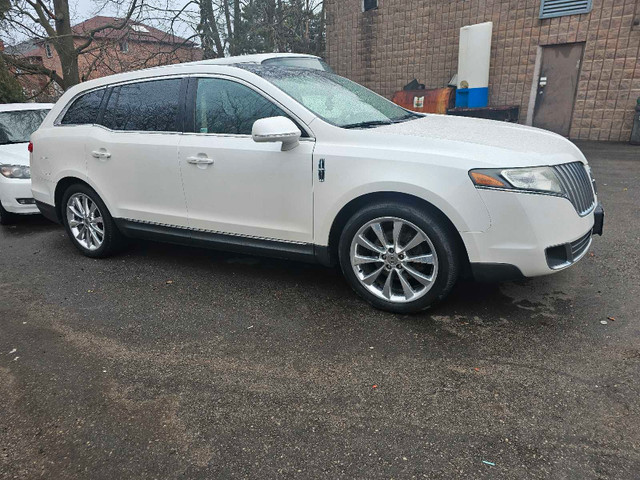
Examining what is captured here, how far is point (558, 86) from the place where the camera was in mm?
11695

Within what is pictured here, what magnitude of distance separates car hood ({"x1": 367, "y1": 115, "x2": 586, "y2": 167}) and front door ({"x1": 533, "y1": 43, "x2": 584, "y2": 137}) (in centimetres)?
934

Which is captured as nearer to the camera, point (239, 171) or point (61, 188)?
point (239, 171)

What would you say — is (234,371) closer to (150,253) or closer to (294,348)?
(294,348)

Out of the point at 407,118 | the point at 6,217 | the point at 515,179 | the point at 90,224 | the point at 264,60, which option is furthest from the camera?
the point at 6,217

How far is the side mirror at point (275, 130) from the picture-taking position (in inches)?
125

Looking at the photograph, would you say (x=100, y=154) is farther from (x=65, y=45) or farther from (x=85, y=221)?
(x=65, y=45)

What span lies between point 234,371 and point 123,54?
14.1 metres

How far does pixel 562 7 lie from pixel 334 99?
10.1 meters

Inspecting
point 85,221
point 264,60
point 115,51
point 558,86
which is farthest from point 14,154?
point 558,86

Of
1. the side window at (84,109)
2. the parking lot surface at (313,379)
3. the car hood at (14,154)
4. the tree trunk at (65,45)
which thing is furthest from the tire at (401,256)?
the tree trunk at (65,45)

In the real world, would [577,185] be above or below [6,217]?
above

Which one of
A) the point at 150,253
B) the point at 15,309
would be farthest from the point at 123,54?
the point at 15,309

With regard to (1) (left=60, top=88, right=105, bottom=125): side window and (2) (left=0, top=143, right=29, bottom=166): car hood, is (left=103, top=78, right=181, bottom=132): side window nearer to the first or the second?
(1) (left=60, top=88, right=105, bottom=125): side window

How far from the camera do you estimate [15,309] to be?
375cm
